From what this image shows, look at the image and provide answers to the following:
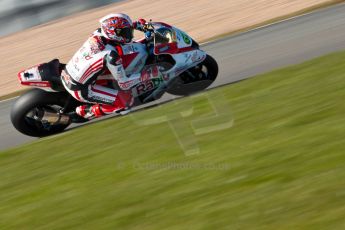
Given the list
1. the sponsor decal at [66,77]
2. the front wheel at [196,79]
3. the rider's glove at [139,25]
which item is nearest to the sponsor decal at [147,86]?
the front wheel at [196,79]

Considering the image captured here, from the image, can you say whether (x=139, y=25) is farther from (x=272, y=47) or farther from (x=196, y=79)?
(x=272, y=47)

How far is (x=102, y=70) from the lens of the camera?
32.8 ft

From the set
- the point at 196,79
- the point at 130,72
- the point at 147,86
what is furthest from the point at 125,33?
the point at 196,79

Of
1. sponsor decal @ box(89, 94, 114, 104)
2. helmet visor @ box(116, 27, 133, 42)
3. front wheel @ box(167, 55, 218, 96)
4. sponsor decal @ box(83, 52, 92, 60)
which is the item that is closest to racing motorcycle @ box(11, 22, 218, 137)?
front wheel @ box(167, 55, 218, 96)

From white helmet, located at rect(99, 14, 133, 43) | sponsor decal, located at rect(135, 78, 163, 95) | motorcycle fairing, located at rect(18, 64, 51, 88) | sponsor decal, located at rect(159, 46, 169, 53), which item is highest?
white helmet, located at rect(99, 14, 133, 43)

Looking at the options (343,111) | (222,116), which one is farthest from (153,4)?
(343,111)

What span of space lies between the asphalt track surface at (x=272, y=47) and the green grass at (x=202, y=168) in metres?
1.48

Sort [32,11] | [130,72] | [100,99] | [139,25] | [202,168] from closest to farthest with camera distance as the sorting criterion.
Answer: [202,168] < [100,99] < [130,72] < [139,25] < [32,11]

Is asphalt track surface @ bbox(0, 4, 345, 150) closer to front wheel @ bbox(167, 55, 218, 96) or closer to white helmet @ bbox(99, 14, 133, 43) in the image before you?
front wheel @ bbox(167, 55, 218, 96)

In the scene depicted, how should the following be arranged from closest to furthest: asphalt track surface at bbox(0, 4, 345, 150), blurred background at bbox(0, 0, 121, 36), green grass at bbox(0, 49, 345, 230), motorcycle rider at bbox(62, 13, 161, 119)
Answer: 1. green grass at bbox(0, 49, 345, 230)
2. motorcycle rider at bbox(62, 13, 161, 119)
3. asphalt track surface at bbox(0, 4, 345, 150)
4. blurred background at bbox(0, 0, 121, 36)

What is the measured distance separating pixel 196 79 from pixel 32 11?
10346 mm

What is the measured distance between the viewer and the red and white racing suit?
9906mm

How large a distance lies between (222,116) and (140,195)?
110 inches

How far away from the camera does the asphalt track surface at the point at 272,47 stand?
38.3 ft
